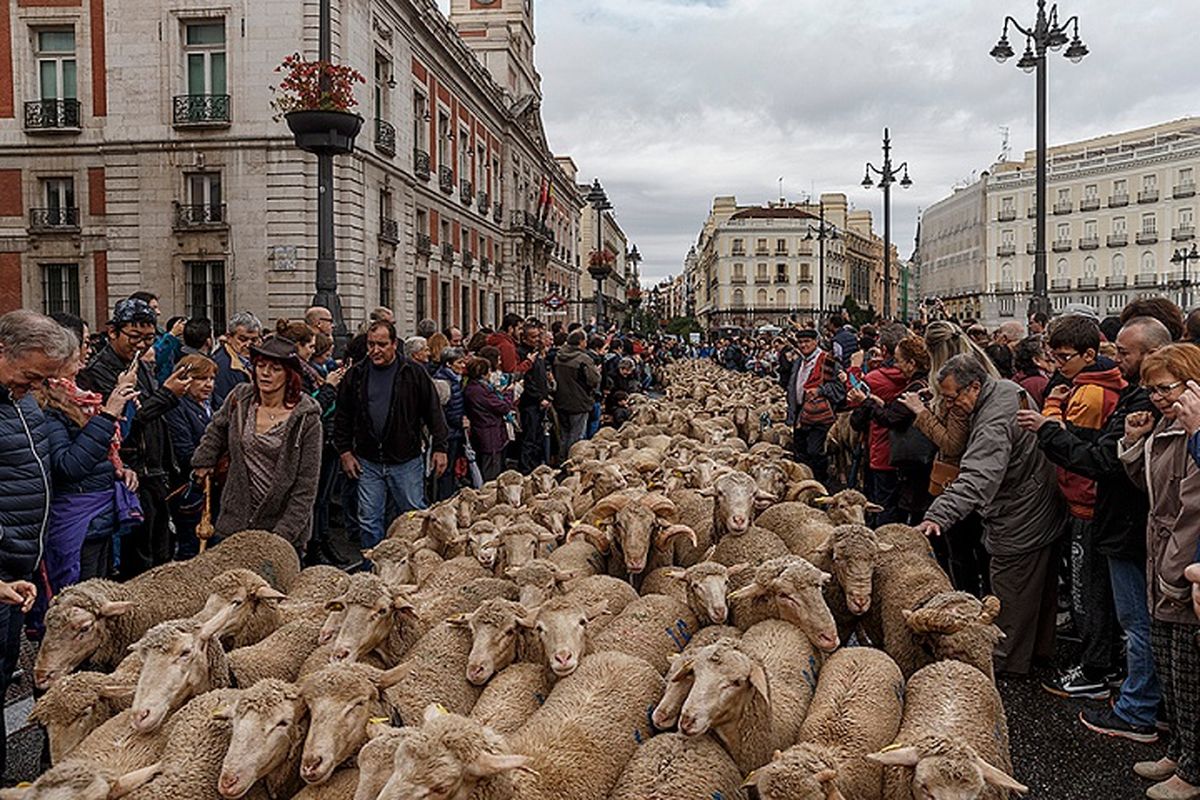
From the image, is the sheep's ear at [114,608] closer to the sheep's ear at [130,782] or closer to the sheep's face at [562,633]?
the sheep's ear at [130,782]

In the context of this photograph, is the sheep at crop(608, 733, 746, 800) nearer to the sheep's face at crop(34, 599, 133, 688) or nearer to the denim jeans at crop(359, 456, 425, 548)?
the sheep's face at crop(34, 599, 133, 688)

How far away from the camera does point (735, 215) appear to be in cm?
10594

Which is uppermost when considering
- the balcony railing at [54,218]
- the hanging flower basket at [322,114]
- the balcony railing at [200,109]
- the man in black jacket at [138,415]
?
the balcony railing at [200,109]

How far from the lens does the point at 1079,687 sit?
524cm

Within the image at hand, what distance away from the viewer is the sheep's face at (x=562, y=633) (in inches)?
158

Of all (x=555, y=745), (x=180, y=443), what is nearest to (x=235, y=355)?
(x=180, y=443)

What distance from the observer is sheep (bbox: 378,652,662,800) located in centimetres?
286

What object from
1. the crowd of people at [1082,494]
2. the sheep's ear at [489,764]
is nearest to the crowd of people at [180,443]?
the sheep's ear at [489,764]

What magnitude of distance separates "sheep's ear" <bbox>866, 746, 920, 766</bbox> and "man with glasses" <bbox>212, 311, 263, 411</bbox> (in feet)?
17.9

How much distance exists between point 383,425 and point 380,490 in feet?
1.74

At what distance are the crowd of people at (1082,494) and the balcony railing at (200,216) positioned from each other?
2000cm

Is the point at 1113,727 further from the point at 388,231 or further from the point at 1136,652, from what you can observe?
the point at 388,231

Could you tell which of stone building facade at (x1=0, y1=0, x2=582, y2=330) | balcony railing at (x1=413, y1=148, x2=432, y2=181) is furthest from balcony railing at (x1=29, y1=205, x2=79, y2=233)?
balcony railing at (x1=413, y1=148, x2=432, y2=181)

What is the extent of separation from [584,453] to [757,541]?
4.26 m
